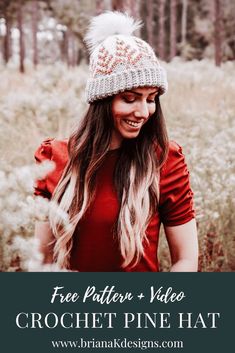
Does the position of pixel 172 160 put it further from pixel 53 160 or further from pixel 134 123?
pixel 53 160

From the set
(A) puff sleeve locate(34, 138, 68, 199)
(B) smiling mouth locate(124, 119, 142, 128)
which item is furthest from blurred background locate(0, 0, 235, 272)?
(B) smiling mouth locate(124, 119, 142, 128)

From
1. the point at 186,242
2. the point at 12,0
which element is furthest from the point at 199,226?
the point at 12,0

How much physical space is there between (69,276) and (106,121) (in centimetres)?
59

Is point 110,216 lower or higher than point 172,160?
lower

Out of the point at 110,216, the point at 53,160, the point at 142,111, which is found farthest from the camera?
the point at 53,160

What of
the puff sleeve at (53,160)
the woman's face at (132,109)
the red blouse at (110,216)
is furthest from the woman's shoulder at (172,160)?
the puff sleeve at (53,160)

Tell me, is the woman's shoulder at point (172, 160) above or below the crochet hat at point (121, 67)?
below

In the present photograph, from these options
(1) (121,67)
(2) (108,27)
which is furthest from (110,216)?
(2) (108,27)

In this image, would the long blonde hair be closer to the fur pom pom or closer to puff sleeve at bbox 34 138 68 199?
puff sleeve at bbox 34 138 68 199

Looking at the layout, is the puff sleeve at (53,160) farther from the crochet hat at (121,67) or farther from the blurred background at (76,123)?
the crochet hat at (121,67)

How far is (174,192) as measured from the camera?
1.98m

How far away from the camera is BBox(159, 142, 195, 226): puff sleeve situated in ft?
6.46

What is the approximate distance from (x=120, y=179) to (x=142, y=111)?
28 cm

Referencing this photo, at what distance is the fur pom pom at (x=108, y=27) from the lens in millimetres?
2053
